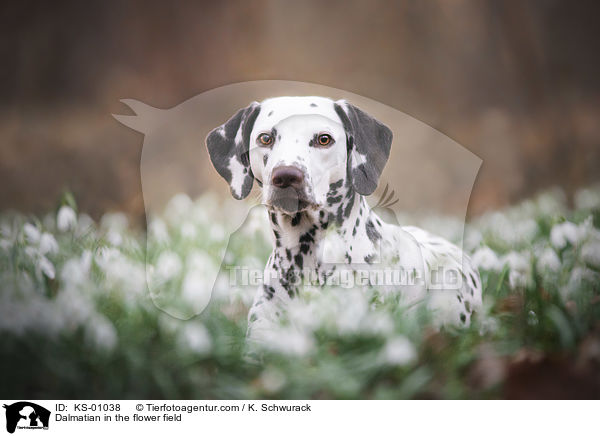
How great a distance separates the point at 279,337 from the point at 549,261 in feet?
3.82

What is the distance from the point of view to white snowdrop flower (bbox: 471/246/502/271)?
92.0 inches

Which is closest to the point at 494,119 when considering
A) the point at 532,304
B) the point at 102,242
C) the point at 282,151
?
the point at 532,304

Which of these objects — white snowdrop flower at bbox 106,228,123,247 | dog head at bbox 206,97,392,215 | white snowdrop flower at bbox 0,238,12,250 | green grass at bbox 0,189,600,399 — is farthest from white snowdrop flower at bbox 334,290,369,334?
white snowdrop flower at bbox 0,238,12,250

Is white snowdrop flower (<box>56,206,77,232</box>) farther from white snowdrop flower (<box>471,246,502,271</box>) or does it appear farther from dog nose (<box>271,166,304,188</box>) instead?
white snowdrop flower (<box>471,246,502,271</box>)

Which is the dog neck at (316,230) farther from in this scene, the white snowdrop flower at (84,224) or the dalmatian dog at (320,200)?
the white snowdrop flower at (84,224)

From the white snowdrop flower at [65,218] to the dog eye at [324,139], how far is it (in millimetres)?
1172

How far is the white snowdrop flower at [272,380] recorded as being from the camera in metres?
1.71

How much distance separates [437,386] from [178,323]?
933mm

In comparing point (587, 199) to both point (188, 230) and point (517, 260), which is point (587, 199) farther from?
point (188, 230)

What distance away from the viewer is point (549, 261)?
2049 mm

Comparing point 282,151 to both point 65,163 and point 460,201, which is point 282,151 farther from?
point 65,163

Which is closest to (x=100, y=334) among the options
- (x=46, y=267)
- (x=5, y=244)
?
(x=46, y=267)

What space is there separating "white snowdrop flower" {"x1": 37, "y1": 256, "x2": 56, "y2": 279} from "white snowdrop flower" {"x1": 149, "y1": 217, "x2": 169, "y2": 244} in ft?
1.59

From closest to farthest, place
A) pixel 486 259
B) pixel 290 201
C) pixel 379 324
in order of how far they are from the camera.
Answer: pixel 379 324 → pixel 290 201 → pixel 486 259
